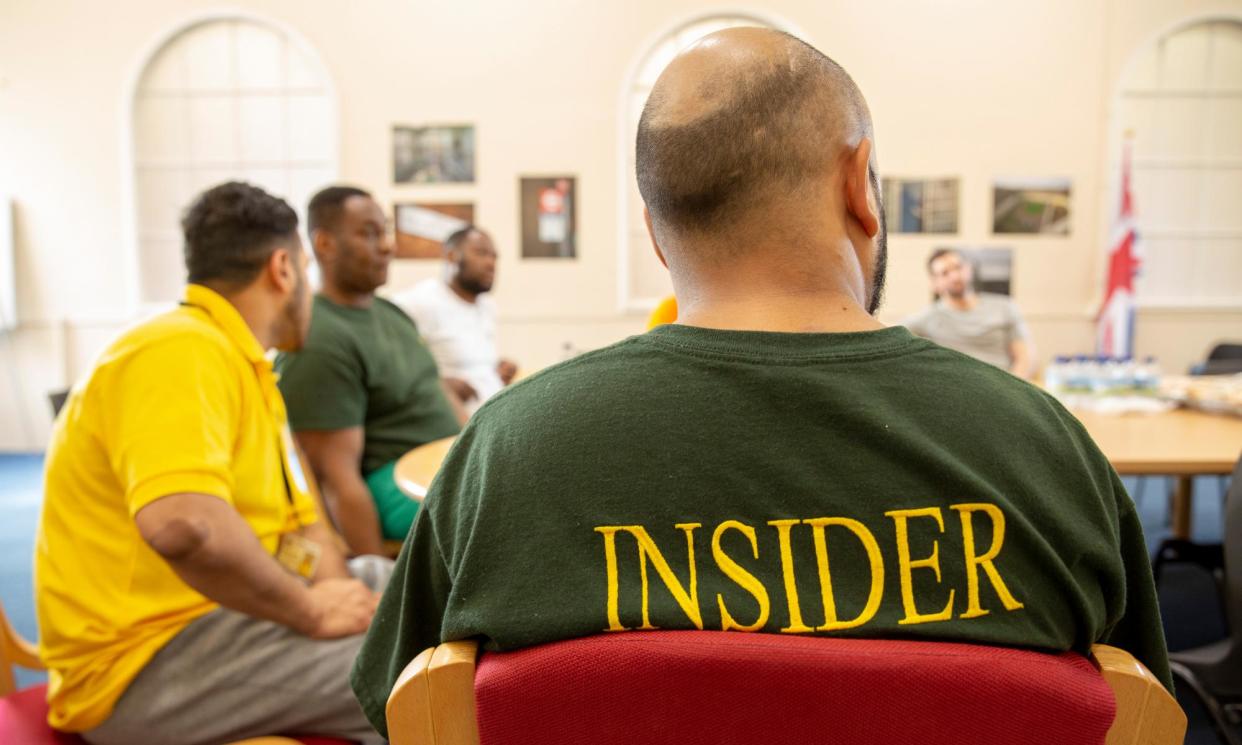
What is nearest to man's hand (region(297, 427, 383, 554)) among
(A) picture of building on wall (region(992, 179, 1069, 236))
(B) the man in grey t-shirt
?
(B) the man in grey t-shirt

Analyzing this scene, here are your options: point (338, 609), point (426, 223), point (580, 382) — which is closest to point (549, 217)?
point (426, 223)

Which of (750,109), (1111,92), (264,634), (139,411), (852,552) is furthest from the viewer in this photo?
(1111,92)

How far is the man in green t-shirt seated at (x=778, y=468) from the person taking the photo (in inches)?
25.1

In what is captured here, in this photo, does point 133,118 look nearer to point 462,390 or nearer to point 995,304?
point 462,390

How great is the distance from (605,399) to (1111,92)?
21.0ft

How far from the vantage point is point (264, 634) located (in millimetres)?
1367

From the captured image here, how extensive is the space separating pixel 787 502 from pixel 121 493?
1.10 meters

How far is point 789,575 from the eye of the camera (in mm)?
635

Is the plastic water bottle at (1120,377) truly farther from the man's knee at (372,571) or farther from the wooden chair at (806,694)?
the wooden chair at (806,694)

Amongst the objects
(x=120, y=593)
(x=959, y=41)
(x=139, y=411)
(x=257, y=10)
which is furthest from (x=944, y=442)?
(x=257, y=10)

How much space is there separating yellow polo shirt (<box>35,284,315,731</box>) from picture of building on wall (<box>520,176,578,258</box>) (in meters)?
4.75

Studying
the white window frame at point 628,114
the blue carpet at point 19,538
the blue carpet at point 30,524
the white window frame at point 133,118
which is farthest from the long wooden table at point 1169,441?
the white window frame at point 133,118

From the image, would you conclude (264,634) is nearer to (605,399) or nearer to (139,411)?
(139,411)

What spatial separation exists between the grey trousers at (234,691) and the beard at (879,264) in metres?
0.98
